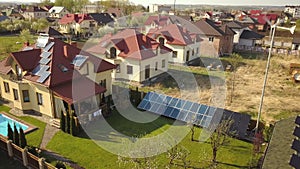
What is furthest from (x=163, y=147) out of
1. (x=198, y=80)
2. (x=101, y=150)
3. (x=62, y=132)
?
(x=198, y=80)

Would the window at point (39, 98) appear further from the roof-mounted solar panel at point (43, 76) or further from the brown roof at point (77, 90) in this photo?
the brown roof at point (77, 90)

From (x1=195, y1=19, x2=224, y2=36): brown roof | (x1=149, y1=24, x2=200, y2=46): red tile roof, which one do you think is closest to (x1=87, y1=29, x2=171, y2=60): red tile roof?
(x1=149, y1=24, x2=200, y2=46): red tile roof

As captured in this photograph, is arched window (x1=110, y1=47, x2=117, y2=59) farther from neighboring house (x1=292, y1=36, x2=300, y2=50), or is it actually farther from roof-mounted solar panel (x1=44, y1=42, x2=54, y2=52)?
neighboring house (x1=292, y1=36, x2=300, y2=50)

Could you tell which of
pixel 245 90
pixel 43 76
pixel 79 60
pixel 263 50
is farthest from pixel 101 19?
pixel 43 76

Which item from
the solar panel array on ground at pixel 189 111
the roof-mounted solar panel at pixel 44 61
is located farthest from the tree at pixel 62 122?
the solar panel array on ground at pixel 189 111

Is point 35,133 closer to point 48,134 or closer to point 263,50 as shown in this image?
point 48,134
